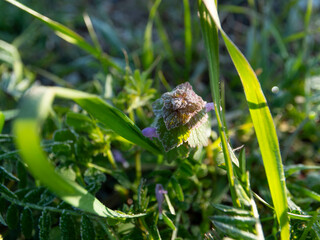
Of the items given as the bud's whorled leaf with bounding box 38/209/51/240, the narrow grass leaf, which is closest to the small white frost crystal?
the narrow grass leaf

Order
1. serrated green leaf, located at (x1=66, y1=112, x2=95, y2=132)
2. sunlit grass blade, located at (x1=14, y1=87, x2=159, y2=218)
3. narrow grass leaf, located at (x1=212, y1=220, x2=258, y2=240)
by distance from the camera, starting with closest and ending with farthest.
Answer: sunlit grass blade, located at (x1=14, y1=87, x2=159, y2=218), narrow grass leaf, located at (x1=212, y1=220, x2=258, y2=240), serrated green leaf, located at (x1=66, y1=112, x2=95, y2=132)

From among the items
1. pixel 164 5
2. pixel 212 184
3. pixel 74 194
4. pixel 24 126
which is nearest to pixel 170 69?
pixel 164 5

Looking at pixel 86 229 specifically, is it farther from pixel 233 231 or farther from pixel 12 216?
pixel 233 231

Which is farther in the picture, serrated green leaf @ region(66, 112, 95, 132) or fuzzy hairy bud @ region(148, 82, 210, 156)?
serrated green leaf @ region(66, 112, 95, 132)

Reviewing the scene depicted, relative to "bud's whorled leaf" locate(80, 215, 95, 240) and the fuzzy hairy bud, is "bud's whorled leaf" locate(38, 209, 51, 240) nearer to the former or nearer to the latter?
"bud's whorled leaf" locate(80, 215, 95, 240)

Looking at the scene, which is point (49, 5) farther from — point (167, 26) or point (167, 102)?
point (167, 102)

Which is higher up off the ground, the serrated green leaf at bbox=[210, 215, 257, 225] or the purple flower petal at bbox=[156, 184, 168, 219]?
the serrated green leaf at bbox=[210, 215, 257, 225]
